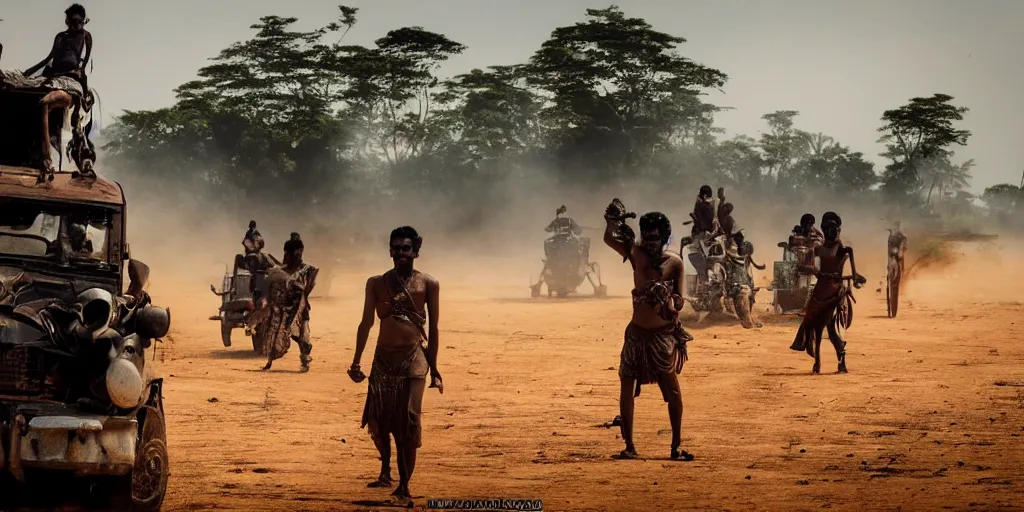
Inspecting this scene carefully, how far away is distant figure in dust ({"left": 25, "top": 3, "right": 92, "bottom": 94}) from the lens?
12.5 meters

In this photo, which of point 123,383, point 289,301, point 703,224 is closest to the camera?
point 123,383

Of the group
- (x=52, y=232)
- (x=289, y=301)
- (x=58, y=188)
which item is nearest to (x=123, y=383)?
(x=52, y=232)

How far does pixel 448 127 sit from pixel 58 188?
175ft

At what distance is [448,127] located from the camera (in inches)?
2467

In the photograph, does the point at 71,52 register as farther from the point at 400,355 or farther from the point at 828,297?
the point at 828,297

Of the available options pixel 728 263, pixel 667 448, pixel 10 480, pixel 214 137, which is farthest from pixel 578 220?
pixel 10 480

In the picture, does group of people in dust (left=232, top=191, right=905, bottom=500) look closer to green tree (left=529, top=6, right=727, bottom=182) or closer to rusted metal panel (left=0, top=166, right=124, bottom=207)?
rusted metal panel (left=0, top=166, right=124, bottom=207)

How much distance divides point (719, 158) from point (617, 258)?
33.9 feet

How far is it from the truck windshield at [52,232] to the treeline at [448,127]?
49661 millimetres

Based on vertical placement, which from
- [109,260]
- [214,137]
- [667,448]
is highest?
[214,137]

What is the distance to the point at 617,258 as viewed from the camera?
57250 mm

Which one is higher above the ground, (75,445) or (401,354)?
(401,354)

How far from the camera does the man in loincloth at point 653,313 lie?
443 inches

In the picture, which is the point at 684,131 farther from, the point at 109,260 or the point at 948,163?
the point at 109,260
